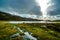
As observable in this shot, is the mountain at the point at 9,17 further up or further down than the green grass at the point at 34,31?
further up

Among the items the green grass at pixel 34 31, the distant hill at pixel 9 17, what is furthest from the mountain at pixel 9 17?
the green grass at pixel 34 31

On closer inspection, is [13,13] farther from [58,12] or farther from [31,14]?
[58,12]

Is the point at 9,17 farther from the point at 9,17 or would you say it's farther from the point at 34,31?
the point at 34,31

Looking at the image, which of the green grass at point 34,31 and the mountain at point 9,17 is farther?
the mountain at point 9,17

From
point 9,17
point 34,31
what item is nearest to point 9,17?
point 9,17

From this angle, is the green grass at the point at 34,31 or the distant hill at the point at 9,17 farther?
the distant hill at the point at 9,17

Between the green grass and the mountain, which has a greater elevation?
the mountain

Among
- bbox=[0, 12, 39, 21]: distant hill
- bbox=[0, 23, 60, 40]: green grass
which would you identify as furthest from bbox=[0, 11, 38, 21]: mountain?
bbox=[0, 23, 60, 40]: green grass

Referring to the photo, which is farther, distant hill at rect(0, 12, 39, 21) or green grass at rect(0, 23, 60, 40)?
distant hill at rect(0, 12, 39, 21)

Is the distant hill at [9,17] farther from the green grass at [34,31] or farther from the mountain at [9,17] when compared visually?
the green grass at [34,31]

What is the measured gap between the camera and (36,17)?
533 centimetres

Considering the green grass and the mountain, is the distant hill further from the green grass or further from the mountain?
the green grass

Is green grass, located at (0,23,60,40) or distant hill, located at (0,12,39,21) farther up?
distant hill, located at (0,12,39,21)

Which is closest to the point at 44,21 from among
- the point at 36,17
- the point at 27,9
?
the point at 36,17
